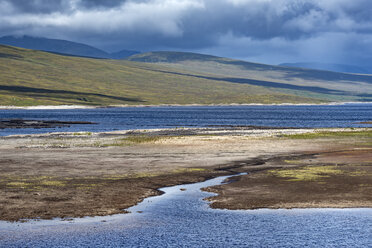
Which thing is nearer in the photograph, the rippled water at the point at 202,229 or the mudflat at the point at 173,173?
the rippled water at the point at 202,229

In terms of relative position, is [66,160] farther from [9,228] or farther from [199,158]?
[9,228]

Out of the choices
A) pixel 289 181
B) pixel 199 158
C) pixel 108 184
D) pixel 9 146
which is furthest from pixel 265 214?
pixel 9 146

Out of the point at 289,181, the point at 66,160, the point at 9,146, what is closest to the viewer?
the point at 289,181

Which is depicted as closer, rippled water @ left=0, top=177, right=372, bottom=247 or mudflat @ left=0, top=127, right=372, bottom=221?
rippled water @ left=0, top=177, right=372, bottom=247

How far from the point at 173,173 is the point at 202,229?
1839 centimetres

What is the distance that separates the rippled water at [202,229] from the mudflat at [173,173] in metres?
1.60

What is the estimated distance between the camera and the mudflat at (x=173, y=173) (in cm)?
3334

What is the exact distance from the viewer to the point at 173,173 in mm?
46188

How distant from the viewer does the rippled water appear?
25.6 meters

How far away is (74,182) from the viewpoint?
40.6 metres

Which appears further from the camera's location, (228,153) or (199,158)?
(228,153)

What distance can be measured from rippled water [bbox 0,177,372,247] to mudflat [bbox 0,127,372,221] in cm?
160

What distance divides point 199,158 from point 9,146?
33163 mm

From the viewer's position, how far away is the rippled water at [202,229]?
Result: 2559cm
